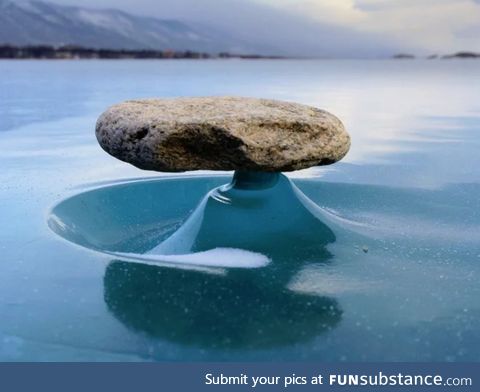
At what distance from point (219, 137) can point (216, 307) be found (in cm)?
159

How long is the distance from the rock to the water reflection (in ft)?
3.23

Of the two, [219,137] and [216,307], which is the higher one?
[219,137]

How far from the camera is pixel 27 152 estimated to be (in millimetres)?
13367

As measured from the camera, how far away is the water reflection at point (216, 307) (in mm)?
4957

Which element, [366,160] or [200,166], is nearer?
[200,166]

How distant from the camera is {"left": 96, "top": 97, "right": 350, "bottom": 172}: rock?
627 centimetres

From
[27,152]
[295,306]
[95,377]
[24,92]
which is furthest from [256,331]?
[24,92]

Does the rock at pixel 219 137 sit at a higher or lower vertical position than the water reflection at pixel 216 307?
higher

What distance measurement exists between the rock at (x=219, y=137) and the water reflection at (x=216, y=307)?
98 centimetres

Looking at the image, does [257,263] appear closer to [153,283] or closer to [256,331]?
[153,283]

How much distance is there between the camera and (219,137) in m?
6.25

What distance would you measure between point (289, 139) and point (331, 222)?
1419 mm

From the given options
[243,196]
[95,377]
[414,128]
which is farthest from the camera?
[414,128]

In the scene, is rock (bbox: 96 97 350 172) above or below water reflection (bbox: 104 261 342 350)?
above
